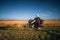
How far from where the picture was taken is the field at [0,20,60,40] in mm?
3391

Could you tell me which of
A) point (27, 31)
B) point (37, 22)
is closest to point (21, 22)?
point (27, 31)

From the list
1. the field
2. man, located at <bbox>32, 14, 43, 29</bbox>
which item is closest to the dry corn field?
the field

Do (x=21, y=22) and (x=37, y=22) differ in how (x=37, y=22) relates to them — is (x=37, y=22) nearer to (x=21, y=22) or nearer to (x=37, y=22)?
(x=37, y=22)

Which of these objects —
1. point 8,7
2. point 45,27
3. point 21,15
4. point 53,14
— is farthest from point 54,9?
point 8,7

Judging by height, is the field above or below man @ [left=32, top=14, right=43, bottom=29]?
below

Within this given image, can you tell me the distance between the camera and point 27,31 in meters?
3.50

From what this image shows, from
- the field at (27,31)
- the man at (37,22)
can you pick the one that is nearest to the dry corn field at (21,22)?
the field at (27,31)

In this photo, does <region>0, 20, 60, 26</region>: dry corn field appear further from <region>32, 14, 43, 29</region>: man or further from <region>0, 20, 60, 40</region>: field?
<region>32, 14, 43, 29</region>: man

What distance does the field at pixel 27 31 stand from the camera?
A: 11.1 feet

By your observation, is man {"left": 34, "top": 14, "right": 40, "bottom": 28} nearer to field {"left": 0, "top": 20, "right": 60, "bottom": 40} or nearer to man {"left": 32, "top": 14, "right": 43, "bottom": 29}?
man {"left": 32, "top": 14, "right": 43, "bottom": 29}

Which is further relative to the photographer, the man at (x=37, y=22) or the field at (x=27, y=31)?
the man at (x=37, y=22)

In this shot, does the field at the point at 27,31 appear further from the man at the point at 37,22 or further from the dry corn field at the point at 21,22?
the man at the point at 37,22

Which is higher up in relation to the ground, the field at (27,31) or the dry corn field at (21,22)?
the dry corn field at (21,22)

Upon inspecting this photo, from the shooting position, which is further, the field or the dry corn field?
the dry corn field
